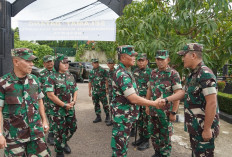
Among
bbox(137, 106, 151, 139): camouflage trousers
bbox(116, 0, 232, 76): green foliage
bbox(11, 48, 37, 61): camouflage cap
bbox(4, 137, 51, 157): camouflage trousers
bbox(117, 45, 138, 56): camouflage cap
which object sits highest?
bbox(116, 0, 232, 76): green foliage

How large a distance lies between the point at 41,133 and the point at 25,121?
0.26m

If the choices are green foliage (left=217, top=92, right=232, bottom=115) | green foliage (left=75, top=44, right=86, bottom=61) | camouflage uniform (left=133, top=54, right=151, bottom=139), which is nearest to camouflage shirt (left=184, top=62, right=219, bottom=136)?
camouflage uniform (left=133, top=54, right=151, bottom=139)

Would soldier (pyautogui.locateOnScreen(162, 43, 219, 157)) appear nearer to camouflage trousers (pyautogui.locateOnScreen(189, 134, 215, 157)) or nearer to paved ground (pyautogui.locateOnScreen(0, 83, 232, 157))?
camouflage trousers (pyautogui.locateOnScreen(189, 134, 215, 157))

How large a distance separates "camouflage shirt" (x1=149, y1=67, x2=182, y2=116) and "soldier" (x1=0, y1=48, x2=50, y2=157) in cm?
193

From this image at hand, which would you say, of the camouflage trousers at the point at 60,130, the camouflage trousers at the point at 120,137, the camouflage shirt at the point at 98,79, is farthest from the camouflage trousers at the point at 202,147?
the camouflage shirt at the point at 98,79

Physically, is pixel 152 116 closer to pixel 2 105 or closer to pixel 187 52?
pixel 187 52

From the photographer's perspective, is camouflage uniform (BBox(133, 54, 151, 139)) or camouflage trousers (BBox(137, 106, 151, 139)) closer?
camouflage trousers (BBox(137, 106, 151, 139))

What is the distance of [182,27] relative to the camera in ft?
13.6

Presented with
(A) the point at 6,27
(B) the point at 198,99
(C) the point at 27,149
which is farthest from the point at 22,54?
(A) the point at 6,27

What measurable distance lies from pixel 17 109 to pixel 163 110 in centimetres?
223

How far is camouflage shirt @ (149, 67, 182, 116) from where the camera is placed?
127 inches

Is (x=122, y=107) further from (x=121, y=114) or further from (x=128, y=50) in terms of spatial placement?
(x=128, y=50)

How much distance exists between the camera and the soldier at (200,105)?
2152 millimetres

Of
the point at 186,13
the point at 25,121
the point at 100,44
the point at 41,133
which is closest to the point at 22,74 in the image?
the point at 25,121
